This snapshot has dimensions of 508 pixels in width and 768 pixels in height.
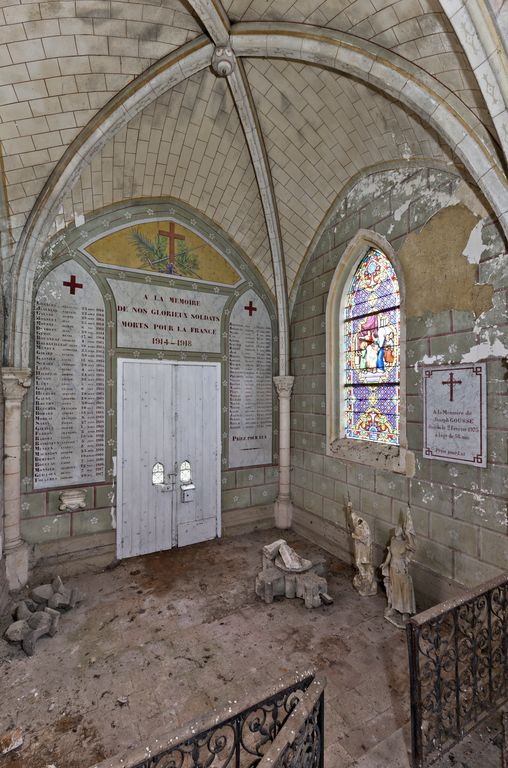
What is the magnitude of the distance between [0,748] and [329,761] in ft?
6.52

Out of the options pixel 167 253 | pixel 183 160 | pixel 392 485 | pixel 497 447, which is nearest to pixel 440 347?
pixel 497 447

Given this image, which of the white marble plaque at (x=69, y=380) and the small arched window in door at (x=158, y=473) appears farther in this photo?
the small arched window in door at (x=158, y=473)

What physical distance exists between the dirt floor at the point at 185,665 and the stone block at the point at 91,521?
0.57 meters

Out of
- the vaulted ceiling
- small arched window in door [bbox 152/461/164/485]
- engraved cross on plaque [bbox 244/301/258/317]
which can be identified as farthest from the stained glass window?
Result: small arched window in door [bbox 152/461/164/485]

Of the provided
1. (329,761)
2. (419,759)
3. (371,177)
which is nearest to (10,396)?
(329,761)

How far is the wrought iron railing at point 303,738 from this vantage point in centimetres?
140

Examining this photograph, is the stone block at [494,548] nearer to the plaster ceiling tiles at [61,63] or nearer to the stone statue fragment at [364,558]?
the stone statue fragment at [364,558]

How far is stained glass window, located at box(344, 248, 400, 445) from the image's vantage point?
14.0 ft

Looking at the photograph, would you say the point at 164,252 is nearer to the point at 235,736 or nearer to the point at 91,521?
the point at 91,521

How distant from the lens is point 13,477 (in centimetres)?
408

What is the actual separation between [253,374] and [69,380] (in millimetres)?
2647

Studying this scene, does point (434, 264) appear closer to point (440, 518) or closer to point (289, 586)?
point (440, 518)

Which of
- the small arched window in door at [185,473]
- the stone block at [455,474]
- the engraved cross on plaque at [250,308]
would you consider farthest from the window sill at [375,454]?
the engraved cross on plaque at [250,308]

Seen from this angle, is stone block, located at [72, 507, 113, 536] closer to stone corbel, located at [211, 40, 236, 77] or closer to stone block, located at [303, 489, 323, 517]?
stone block, located at [303, 489, 323, 517]
